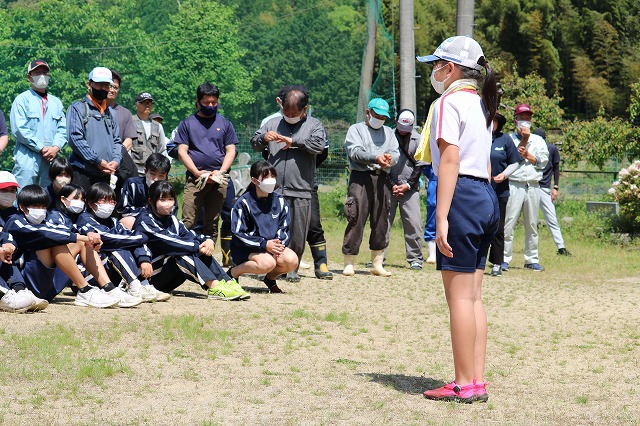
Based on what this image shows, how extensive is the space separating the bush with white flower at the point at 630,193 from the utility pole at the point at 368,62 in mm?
5274

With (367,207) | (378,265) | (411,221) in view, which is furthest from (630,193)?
(367,207)

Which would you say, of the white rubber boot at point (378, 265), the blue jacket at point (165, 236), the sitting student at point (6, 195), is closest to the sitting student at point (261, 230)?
the blue jacket at point (165, 236)

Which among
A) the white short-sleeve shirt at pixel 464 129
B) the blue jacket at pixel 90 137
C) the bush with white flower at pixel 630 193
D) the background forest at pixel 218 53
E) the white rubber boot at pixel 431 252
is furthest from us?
the background forest at pixel 218 53

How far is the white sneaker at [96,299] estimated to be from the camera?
8.31 meters

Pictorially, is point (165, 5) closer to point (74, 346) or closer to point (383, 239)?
point (383, 239)

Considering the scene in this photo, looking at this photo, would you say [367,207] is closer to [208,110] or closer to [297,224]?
[297,224]

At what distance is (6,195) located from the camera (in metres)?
8.30

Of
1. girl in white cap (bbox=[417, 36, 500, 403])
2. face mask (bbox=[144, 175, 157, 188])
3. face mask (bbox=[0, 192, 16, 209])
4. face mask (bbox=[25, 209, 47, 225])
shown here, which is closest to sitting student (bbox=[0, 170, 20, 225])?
face mask (bbox=[0, 192, 16, 209])

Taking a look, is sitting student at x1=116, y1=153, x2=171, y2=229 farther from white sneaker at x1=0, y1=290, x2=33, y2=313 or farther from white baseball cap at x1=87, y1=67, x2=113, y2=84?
white sneaker at x1=0, y1=290, x2=33, y2=313

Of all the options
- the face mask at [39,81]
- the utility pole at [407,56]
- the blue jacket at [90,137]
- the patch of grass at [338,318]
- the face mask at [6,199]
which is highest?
the utility pole at [407,56]

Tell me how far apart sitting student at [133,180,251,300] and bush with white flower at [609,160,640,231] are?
814 cm

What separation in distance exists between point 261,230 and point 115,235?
56.7 inches

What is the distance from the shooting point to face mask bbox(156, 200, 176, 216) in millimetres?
9070

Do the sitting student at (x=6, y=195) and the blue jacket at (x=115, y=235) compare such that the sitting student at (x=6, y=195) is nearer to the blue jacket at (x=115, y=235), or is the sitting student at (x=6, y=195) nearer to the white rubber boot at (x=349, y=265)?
the blue jacket at (x=115, y=235)
